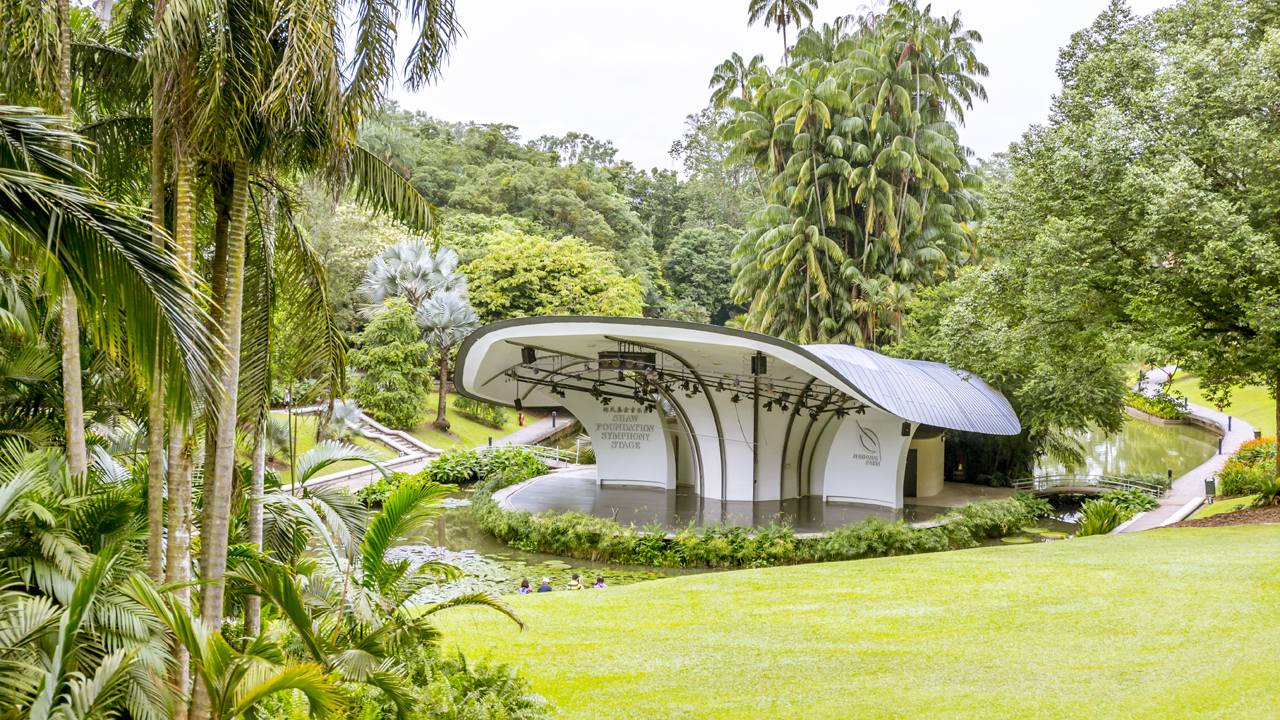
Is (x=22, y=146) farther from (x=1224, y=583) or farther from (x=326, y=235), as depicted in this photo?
(x=326, y=235)

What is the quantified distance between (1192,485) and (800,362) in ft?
45.3

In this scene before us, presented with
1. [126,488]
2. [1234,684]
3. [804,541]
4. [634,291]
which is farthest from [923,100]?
[126,488]

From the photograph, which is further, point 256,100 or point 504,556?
point 504,556

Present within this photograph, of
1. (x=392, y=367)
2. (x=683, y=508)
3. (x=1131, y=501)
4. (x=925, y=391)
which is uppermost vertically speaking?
(x=392, y=367)

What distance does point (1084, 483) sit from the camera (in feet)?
76.5

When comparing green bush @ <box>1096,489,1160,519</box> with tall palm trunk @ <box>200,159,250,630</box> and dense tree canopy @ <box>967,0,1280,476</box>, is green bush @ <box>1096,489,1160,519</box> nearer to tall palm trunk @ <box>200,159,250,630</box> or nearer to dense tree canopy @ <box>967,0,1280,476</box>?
dense tree canopy @ <box>967,0,1280,476</box>

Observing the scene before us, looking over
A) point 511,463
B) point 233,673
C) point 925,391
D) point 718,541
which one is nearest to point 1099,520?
point 925,391

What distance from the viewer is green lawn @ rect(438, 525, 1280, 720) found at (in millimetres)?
6219

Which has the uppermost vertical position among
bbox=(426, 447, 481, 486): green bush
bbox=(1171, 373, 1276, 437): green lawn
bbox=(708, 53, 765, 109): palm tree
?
bbox=(708, 53, 765, 109): palm tree

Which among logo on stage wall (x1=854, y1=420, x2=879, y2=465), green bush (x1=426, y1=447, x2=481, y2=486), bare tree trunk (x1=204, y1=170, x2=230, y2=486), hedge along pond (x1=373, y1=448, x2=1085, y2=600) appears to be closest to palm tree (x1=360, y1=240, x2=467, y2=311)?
green bush (x1=426, y1=447, x2=481, y2=486)

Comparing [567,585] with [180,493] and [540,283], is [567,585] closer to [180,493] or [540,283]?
[180,493]

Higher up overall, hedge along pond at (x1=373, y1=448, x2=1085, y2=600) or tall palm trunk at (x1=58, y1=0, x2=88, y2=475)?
tall palm trunk at (x1=58, y1=0, x2=88, y2=475)

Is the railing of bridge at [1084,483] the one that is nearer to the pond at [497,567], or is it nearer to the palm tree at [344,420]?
the pond at [497,567]

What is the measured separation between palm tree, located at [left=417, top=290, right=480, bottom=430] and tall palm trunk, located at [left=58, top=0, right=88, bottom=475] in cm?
2742
